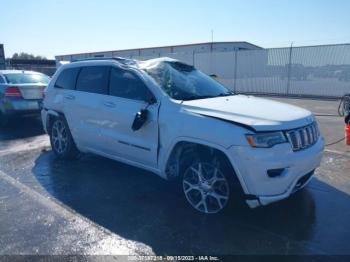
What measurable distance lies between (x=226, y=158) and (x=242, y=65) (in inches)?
752

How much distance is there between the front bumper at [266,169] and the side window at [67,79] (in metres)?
3.45

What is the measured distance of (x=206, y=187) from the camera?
378 cm

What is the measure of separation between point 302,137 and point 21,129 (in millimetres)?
8096

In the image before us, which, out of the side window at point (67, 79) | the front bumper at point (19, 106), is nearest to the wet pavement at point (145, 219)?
the side window at point (67, 79)

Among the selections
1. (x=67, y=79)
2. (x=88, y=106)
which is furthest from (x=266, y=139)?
(x=67, y=79)

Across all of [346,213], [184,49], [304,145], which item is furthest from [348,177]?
[184,49]

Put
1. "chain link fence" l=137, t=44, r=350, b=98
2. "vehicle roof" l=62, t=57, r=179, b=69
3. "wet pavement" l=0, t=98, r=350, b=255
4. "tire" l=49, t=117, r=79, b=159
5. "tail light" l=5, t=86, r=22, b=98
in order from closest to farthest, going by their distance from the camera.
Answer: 1. "wet pavement" l=0, t=98, r=350, b=255
2. "vehicle roof" l=62, t=57, r=179, b=69
3. "tire" l=49, t=117, r=79, b=159
4. "tail light" l=5, t=86, r=22, b=98
5. "chain link fence" l=137, t=44, r=350, b=98

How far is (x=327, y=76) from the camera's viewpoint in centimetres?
1759

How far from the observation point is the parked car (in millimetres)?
8859

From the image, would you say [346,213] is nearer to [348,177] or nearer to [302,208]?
[302,208]

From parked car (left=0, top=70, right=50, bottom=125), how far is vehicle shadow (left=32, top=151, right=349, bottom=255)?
445 centimetres

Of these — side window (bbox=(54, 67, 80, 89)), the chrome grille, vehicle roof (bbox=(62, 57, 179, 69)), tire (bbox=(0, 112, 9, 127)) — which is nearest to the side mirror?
vehicle roof (bbox=(62, 57, 179, 69))

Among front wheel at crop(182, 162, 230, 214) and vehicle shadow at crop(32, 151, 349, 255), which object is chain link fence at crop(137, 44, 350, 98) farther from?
front wheel at crop(182, 162, 230, 214)

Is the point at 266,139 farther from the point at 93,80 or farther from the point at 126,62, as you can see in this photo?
the point at 93,80
